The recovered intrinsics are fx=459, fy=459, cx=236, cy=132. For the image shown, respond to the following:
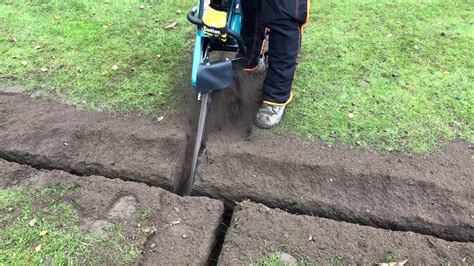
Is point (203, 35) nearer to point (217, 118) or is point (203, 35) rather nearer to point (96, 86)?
point (217, 118)

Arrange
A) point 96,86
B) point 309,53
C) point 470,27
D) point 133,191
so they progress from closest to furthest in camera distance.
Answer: point 133,191 < point 96,86 < point 309,53 < point 470,27

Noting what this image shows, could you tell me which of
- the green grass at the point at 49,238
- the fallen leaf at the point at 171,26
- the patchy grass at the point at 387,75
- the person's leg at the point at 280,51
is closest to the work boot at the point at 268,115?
the person's leg at the point at 280,51

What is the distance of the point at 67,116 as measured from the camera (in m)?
2.81

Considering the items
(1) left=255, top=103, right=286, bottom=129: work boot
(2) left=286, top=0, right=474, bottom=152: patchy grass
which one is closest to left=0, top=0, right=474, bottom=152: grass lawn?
(2) left=286, top=0, right=474, bottom=152: patchy grass

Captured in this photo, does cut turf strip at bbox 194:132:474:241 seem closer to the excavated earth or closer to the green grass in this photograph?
the excavated earth

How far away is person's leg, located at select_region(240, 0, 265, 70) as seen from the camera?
2721 mm

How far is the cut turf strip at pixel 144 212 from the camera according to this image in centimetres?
207

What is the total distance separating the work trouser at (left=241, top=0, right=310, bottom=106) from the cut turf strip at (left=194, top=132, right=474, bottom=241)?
337mm

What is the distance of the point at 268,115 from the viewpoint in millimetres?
2748

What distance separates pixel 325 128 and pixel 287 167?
0.45 m

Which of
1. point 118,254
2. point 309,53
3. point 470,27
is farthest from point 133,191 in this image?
point 470,27

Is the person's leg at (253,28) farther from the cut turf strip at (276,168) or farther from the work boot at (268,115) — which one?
the cut turf strip at (276,168)

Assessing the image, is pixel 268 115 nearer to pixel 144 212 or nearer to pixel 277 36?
pixel 277 36

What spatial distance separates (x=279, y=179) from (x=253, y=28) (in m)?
0.95
